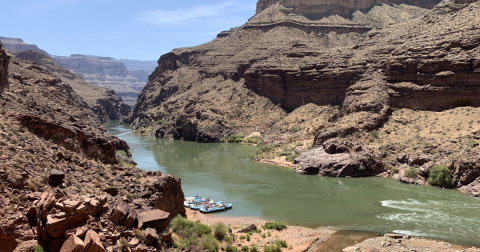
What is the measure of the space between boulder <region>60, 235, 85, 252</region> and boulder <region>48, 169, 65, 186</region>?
11.0 feet

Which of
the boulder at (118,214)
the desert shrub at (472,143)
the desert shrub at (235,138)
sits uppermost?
the desert shrub at (472,143)

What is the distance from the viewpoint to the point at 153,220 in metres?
16.5

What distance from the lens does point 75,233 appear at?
44.8 feet

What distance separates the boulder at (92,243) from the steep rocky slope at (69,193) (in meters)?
0.03

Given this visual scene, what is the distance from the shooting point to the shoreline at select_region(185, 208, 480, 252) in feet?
76.3

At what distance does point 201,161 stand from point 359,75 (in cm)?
3244

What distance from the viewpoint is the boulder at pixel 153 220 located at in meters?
16.3

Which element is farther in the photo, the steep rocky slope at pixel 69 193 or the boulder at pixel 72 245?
the steep rocky slope at pixel 69 193

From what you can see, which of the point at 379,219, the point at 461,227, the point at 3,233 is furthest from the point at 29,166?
the point at 461,227

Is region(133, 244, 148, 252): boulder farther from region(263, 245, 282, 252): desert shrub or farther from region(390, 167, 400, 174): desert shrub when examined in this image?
region(390, 167, 400, 174): desert shrub

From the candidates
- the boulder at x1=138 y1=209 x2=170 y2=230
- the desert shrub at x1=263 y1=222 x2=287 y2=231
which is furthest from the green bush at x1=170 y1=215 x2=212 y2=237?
the desert shrub at x1=263 y1=222 x2=287 y2=231

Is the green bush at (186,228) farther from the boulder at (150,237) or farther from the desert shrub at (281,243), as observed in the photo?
the desert shrub at (281,243)

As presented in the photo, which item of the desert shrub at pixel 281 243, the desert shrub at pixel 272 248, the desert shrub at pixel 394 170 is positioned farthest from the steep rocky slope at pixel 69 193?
the desert shrub at pixel 394 170

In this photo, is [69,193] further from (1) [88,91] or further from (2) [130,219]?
(1) [88,91]
